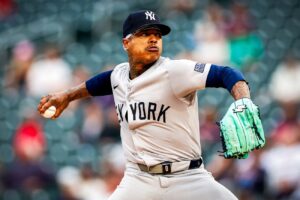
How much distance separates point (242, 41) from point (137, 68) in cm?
462

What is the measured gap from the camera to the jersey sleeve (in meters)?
4.18

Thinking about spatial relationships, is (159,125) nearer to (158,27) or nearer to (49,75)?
(158,27)

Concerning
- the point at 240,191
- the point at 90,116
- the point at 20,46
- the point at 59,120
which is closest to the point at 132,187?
the point at 240,191

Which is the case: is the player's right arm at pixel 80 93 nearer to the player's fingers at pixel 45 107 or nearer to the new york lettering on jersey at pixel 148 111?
the player's fingers at pixel 45 107

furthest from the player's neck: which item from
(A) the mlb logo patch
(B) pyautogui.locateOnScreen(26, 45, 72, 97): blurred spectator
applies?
(B) pyautogui.locateOnScreen(26, 45, 72, 97): blurred spectator

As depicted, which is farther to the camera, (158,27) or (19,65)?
(19,65)

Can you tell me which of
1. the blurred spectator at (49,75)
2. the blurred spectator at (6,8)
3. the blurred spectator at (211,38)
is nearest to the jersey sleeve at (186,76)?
the blurred spectator at (211,38)

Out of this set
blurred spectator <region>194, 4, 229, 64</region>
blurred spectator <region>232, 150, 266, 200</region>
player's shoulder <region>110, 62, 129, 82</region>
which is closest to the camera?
player's shoulder <region>110, 62, 129, 82</region>

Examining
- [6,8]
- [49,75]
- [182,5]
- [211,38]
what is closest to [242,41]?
[211,38]

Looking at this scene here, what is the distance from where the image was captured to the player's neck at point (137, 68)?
4531mm

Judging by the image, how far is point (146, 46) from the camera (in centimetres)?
446

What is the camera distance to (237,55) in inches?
351

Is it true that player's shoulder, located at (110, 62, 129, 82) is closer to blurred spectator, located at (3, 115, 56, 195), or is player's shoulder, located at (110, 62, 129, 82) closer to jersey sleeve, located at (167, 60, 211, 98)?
jersey sleeve, located at (167, 60, 211, 98)

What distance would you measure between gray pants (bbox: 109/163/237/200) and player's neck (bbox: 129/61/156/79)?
0.63 meters
